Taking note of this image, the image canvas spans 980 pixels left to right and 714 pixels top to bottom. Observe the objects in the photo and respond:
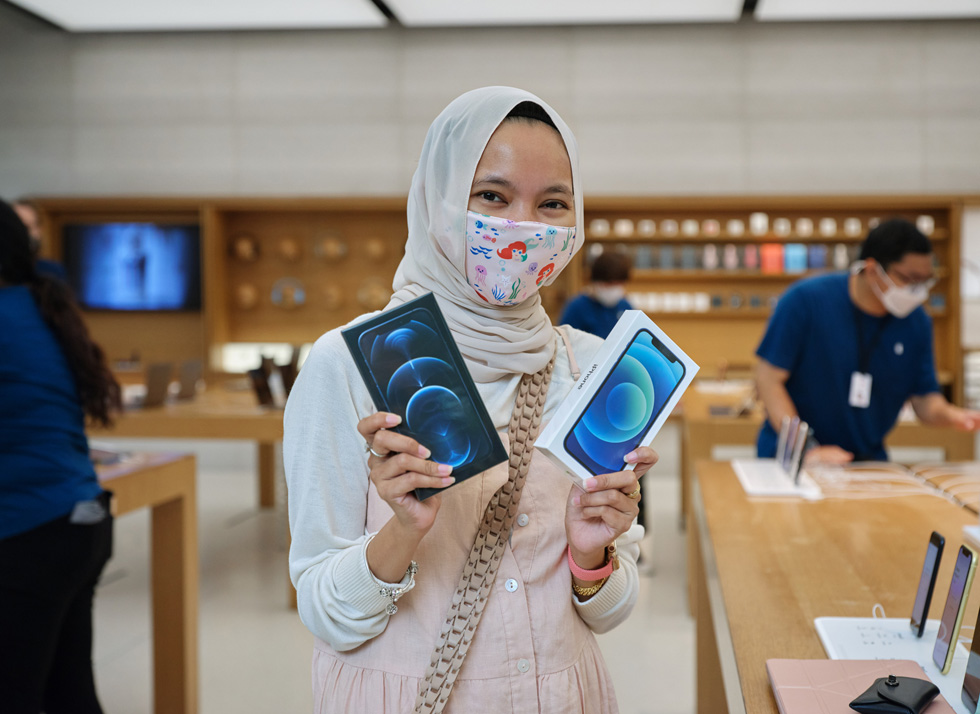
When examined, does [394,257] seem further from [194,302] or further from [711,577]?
[711,577]

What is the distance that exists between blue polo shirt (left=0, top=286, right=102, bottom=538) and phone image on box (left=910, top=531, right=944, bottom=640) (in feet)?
6.09

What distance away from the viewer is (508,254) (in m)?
1.07

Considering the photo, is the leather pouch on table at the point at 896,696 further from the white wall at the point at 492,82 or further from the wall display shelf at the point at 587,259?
the white wall at the point at 492,82

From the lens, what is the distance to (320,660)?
3.75 ft

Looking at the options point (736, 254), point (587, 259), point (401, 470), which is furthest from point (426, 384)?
point (736, 254)

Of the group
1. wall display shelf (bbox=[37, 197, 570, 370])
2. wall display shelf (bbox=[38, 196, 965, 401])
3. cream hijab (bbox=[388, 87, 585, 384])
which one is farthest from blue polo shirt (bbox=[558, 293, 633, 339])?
cream hijab (bbox=[388, 87, 585, 384])

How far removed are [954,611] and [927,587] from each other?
6.1 inches

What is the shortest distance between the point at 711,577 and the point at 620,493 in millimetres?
1092

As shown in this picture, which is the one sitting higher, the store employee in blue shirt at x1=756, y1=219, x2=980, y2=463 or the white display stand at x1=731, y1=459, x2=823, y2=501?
the store employee in blue shirt at x1=756, y1=219, x2=980, y2=463

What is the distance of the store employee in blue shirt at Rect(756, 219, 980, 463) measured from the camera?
9.21 feet

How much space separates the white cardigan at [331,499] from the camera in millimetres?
1022

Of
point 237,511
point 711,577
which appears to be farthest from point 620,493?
point 237,511

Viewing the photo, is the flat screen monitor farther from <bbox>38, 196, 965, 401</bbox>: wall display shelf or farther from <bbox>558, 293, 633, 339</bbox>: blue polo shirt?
<bbox>558, 293, 633, 339</bbox>: blue polo shirt

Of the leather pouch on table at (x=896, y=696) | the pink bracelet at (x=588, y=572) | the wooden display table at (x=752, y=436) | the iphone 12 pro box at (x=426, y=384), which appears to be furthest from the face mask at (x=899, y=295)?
the iphone 12 pro box at (x=426, y=384)
